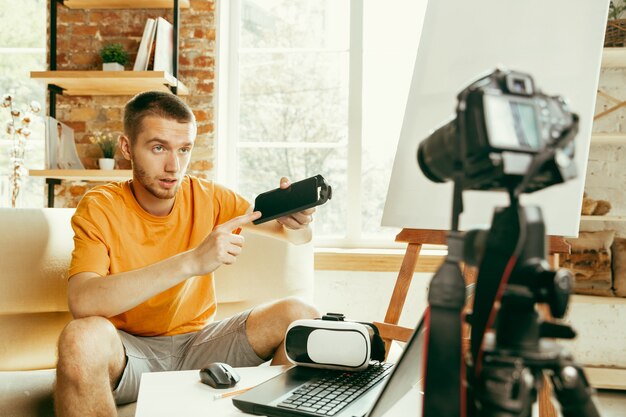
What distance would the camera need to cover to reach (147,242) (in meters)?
1.64

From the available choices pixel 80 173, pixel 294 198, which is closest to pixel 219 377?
pixel 294 198

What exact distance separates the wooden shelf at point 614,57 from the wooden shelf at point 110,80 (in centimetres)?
195

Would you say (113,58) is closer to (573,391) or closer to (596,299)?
(596,299)

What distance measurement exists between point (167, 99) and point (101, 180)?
1.31 m

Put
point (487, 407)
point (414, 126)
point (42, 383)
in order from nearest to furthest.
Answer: point (487, 407)
point (42, 383)
point (414, 126)

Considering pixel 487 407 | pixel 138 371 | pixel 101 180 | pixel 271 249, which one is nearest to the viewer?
pixel 487 407

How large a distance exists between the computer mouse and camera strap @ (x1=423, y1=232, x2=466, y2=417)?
1.96ft

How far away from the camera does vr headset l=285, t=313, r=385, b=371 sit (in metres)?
1.12

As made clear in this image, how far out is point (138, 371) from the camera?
148 cm

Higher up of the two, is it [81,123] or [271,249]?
[81,123]

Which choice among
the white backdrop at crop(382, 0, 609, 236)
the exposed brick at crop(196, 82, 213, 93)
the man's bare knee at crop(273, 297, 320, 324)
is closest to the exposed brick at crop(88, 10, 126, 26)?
the exposed brick at crop(196, 82, 213, 93)

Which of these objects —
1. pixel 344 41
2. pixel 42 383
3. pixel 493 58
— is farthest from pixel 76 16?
pixel 493 58

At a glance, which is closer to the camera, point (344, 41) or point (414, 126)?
point (414, 126)

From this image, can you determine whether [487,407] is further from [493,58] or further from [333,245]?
[333,245]
